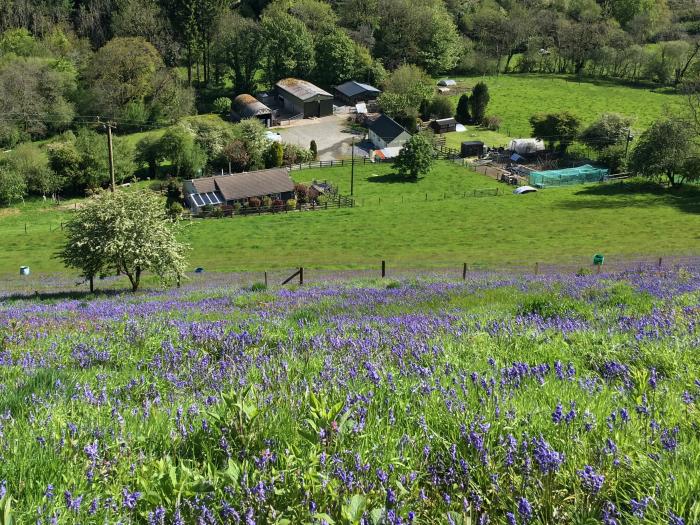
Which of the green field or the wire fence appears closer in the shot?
the wire fence

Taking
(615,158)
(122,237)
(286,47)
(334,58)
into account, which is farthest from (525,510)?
(334,58)

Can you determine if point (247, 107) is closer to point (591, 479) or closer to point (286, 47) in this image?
point (286, 47)

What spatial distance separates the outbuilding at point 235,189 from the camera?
71.8 metres

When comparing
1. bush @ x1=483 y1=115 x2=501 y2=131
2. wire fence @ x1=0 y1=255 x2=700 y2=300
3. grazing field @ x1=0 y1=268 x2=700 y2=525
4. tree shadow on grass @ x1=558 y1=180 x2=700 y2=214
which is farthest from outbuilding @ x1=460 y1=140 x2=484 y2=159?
grazing field @ x1=0 y1=268 x2=700 y2=525

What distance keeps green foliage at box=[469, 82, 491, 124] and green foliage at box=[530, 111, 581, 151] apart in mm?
15750

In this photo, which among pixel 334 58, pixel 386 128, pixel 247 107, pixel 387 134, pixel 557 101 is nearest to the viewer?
pixel 387 134

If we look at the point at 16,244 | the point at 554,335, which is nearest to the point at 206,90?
the point at 16,244

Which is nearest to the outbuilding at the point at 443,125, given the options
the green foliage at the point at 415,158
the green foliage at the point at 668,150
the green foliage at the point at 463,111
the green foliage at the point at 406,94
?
the green foliage at the point at 406,94

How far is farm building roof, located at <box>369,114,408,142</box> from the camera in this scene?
9512cm

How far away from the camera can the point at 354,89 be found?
11881 centimetres

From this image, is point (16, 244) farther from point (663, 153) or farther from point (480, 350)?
point (663, 153)

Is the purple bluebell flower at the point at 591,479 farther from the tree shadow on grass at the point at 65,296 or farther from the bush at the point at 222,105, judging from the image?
the bush at the point at 222,105

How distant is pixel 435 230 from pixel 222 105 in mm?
68631

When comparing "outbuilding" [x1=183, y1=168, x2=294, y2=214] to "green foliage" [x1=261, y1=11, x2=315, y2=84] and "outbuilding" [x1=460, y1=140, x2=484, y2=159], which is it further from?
"green foliage" [x1=261, y1=11, x2=315, y2=84]
